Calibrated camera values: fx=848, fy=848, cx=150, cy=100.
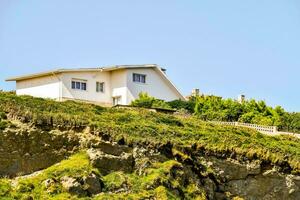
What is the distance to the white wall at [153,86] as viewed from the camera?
178ft

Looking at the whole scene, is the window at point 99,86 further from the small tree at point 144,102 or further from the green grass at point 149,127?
the green grass at point 149,127

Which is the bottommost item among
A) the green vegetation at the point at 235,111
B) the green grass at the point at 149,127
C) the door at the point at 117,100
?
the green grass at the point at 149,127

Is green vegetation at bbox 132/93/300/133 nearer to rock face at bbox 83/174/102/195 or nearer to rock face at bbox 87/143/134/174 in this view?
rock face at bbox 87/143/134/174

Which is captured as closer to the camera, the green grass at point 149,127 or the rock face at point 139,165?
the rock face at point 139,165

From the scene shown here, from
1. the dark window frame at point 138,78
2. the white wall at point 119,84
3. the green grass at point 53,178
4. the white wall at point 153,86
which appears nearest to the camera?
the green grass at point 53,178

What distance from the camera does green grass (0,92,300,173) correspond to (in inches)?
1390

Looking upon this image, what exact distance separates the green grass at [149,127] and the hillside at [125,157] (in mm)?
48

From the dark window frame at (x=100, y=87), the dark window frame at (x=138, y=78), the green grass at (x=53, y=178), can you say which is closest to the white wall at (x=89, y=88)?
the dark window frame at (x=100, y=87)

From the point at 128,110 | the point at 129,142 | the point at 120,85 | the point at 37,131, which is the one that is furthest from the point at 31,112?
the point at 120,85

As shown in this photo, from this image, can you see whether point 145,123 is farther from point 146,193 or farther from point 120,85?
point 120,85

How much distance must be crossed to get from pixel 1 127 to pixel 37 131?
59.7 inches

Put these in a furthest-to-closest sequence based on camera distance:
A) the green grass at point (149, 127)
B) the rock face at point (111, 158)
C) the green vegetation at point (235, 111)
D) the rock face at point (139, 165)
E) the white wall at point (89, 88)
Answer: the green vegetation at point (235, 111) < the white wall at point (89, 88) < the green grass at point (149, 127) < the rock face at point (111, 158) < the rock face at point (139, 165)

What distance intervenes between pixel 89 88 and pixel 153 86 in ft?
16.2

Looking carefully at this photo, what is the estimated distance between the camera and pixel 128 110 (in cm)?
4156
